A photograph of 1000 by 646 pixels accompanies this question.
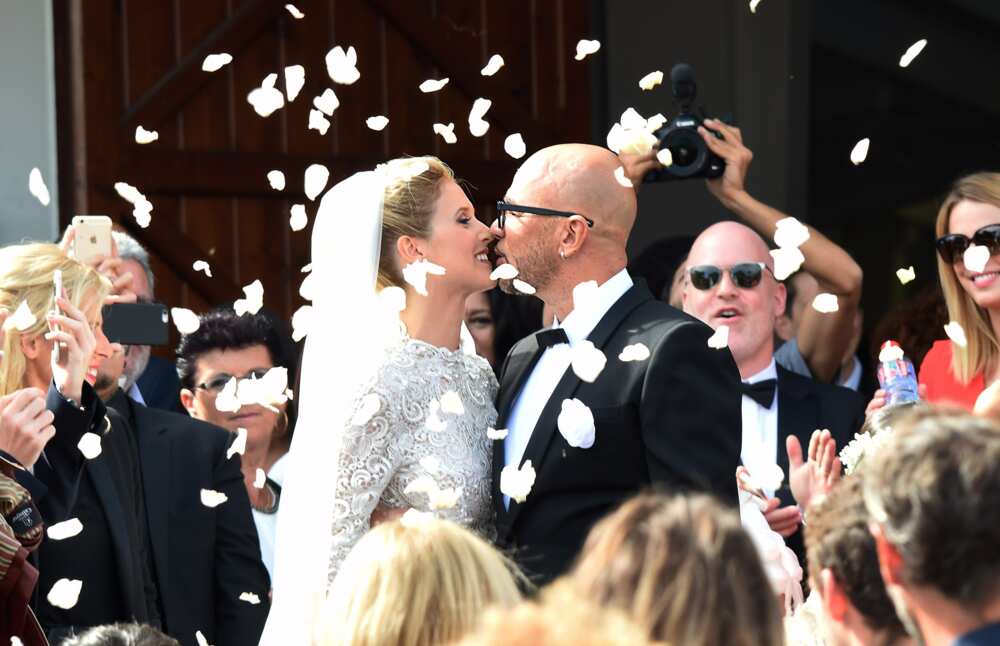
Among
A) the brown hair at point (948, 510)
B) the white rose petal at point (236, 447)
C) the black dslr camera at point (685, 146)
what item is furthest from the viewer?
the black dslr camera at point (685, 146)

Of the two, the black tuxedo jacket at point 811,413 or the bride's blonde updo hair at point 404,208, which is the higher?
the bride's blonde updo hair at point 404,208

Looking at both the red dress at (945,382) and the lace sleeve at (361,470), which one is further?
the red dress at (945,382)

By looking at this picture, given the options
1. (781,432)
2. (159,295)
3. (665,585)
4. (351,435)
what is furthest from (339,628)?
(159,295)

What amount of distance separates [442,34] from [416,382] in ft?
11.7

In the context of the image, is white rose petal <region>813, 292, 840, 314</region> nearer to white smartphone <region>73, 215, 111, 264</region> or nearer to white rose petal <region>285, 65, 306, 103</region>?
white smartphone <region>73, 215, 111, 264</region>

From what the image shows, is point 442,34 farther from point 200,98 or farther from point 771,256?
point 771,256

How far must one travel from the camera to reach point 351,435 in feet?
12.6

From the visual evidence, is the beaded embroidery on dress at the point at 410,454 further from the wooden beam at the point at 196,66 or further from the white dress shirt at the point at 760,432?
the wooden beam at the point at 196,66

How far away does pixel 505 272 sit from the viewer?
13.1ft

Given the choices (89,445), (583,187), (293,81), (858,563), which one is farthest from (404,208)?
(293,81)

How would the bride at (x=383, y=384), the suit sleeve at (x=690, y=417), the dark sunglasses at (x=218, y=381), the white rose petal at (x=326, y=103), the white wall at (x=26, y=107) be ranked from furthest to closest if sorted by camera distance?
1. the white wall at (x=26, y=107)
2. the white rose petal at (x=326, y=103)
3. the dark sunglasses at (x=218, y=381)
4. the bride at (x=383, y=384)
5. the suit sleeve at (x=690, y=417)

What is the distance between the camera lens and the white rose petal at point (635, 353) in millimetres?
3713

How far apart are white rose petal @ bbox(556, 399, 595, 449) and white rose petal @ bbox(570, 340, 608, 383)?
7cm

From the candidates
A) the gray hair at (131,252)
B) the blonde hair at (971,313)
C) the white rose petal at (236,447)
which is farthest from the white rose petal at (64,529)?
the blonde hair at (971,313)
